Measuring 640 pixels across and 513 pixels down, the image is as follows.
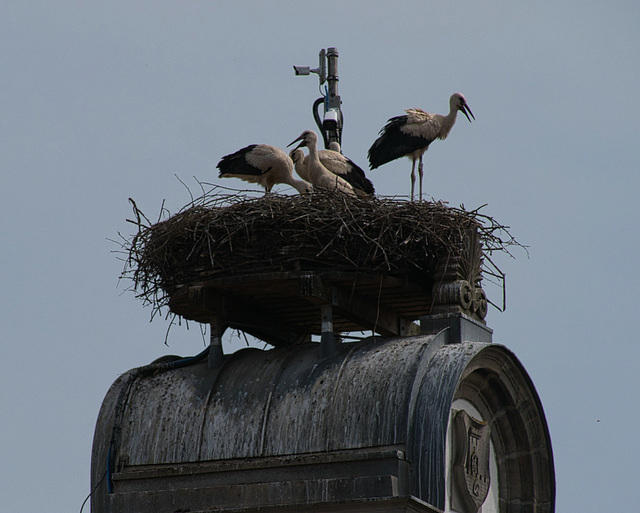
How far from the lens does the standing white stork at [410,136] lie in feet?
57.5

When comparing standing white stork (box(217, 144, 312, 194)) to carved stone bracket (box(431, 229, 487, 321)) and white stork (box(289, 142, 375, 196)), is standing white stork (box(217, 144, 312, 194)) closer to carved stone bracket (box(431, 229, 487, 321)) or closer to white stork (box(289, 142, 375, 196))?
white stork (box(289, 142, 375, 196))

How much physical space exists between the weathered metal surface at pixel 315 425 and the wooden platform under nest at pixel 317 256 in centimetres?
53

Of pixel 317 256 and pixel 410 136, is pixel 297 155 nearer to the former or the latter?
pixel 410 136

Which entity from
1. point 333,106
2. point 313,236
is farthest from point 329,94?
point 313,236

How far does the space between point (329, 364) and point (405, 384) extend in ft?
3.26

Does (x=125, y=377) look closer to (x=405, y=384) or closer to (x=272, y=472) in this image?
(x=272, y=472)

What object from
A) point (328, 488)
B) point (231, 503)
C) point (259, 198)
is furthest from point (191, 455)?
point (259, 198)

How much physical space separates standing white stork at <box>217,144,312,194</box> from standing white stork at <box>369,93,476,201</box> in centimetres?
116

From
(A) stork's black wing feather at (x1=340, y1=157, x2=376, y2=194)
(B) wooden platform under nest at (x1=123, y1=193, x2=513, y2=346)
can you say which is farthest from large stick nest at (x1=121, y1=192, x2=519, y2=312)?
(A) stork's black wing feather at (x1=340, y1=157, x2=376, y2=194)

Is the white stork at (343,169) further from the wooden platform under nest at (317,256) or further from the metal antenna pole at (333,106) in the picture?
the wooden platform under nest at (317,256)

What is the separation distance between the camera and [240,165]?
55.8 ft

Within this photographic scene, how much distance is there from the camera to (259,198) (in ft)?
46.6

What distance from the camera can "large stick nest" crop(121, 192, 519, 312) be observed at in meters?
13.8

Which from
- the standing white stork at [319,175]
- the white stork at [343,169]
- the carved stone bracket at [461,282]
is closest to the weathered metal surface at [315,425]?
the carved stone bracket at [461,282]
